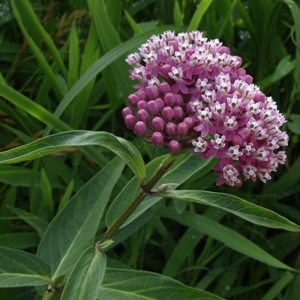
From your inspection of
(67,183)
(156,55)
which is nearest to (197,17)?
(156,55)

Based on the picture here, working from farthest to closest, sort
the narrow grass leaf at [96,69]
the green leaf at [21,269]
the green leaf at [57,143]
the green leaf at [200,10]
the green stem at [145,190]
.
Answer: the green leaf at [200,10] < the narrow grass leaf at [96,69] < the green leaf at [21,269] < the green stem at [145,190] < the green leaf at [57,143]

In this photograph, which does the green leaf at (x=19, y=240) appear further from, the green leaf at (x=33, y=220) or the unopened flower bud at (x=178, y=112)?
the unopened flower bud at (x=178, y=112)

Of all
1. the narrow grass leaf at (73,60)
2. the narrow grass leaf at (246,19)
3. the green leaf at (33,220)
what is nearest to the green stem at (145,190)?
the green leaf at (33,220)

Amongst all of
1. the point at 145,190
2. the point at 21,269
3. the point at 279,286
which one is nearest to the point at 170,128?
the point at 145,190

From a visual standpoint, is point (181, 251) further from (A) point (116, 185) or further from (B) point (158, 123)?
(B) point (158, 123)

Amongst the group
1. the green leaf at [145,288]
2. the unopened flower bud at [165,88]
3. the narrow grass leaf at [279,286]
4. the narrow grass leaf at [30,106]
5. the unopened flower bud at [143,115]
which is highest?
the unopened flower bud at [165,88]

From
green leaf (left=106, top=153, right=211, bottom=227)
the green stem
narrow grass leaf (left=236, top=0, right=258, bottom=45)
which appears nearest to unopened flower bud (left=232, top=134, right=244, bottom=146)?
the green stem

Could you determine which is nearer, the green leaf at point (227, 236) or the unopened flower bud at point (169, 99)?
the unopened flower bud at point (169, 99)

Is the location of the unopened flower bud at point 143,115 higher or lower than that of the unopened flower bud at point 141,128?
higher

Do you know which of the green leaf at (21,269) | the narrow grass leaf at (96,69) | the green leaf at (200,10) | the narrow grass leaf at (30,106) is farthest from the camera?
the green leaf at (200,10)
